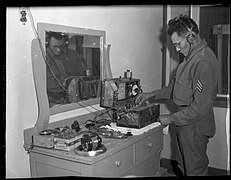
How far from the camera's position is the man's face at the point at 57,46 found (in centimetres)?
149

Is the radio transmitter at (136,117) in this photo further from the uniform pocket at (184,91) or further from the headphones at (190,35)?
the headphones at (190,35)

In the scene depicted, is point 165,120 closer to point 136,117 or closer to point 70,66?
point 136,117

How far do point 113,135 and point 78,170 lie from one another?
273 millimetres

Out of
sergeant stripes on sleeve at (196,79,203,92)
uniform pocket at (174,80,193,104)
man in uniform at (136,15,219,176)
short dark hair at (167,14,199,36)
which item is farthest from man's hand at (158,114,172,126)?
short dark hair at (167,14,199,36)

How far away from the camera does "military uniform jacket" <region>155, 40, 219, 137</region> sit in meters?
1.49

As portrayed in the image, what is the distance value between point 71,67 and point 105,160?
56 centimetres

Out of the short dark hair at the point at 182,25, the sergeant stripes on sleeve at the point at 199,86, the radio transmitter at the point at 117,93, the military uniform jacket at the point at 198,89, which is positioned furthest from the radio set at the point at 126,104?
the short dark hair at the point at 182,25

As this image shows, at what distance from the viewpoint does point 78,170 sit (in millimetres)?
1245

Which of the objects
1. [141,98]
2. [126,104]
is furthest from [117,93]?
[141,98]

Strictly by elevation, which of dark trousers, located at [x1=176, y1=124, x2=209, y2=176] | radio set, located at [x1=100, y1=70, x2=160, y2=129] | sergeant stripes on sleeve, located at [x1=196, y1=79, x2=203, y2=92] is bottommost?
dark trousers, located at [x1=176, y1=124, x2=209, y2=176]

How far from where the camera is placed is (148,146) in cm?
165

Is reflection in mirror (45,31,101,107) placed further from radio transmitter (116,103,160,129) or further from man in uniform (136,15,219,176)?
man in uniform (136,15,219,176)

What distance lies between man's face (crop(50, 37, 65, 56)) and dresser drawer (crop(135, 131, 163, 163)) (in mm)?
615

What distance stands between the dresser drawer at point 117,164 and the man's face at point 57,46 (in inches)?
23.4
